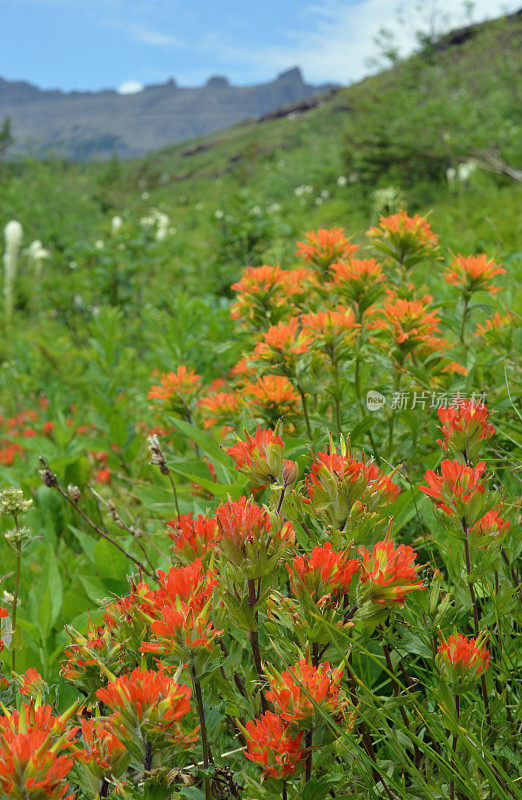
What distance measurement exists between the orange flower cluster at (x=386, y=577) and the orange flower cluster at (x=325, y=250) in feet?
3.42

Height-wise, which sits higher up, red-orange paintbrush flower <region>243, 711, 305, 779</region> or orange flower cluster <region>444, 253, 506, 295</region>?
orange flower cluster <region>444, 253, 506, 295</region>

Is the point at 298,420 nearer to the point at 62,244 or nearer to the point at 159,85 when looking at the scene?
the point at 62,244

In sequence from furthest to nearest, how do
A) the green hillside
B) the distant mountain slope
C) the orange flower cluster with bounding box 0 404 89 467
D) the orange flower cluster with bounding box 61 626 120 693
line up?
the distant mountain slope, the green hillside, the orange flower cluster with bounding box 0 404 89 467, the orange flower cluster with bounding box 61 626 120 693

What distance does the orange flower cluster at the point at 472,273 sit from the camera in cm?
141

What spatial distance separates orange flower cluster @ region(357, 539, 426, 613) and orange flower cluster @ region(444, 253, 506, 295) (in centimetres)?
96

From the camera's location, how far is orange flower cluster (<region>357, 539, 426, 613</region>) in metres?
0.65

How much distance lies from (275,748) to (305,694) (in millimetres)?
69

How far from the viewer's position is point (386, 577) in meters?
0.65

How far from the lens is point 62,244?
5484 mm

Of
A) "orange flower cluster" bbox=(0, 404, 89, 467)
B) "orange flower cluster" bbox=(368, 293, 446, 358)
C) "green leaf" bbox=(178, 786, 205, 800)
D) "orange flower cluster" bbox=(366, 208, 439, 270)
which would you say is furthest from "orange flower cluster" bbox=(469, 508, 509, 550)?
"orange flower cluster" bbox=(0, 404, 89, 467)

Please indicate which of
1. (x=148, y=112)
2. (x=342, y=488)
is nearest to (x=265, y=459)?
(x=342, y=488)

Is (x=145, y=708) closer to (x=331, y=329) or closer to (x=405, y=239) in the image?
(x=331, y=329)

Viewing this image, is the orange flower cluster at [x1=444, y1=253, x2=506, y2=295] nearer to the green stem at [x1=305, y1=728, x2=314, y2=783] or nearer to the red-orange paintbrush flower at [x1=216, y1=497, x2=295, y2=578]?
the red-orange paintbrush flower at [x1=216, y1=497, x2=295, y2=578]

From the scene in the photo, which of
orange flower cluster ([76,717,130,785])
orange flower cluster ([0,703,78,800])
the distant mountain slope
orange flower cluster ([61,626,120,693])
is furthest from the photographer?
the distant mountain slope
